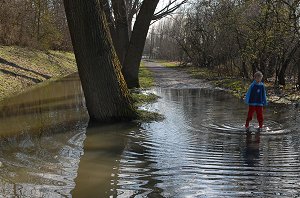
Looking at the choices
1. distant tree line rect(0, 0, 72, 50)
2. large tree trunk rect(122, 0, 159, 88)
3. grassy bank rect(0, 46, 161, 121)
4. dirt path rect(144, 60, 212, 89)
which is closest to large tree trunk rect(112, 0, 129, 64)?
large tree trunk rect(122, 0, 159, 88)

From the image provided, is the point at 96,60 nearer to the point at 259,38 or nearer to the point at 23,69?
the point at 259,38

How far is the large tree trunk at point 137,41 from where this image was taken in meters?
17.6

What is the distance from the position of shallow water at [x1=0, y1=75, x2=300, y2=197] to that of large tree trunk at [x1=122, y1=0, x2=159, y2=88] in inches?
246

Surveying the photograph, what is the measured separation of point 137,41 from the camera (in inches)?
731

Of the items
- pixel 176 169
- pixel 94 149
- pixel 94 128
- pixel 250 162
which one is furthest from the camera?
pixel 94 128

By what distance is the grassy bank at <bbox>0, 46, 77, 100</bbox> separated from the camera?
19425 millimetres

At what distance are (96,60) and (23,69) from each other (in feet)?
51.1

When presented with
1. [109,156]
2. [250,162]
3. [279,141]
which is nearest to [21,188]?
[109,156]

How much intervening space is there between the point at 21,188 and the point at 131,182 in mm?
1636

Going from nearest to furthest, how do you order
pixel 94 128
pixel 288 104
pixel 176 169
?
pixel 176 169 → pixel 94 128 → pixel 288 104

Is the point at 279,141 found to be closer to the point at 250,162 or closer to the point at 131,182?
the point at 250,162

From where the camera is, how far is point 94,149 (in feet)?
26.9

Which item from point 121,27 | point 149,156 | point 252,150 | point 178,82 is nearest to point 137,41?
point 121,27

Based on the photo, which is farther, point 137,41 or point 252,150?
point 137,41
